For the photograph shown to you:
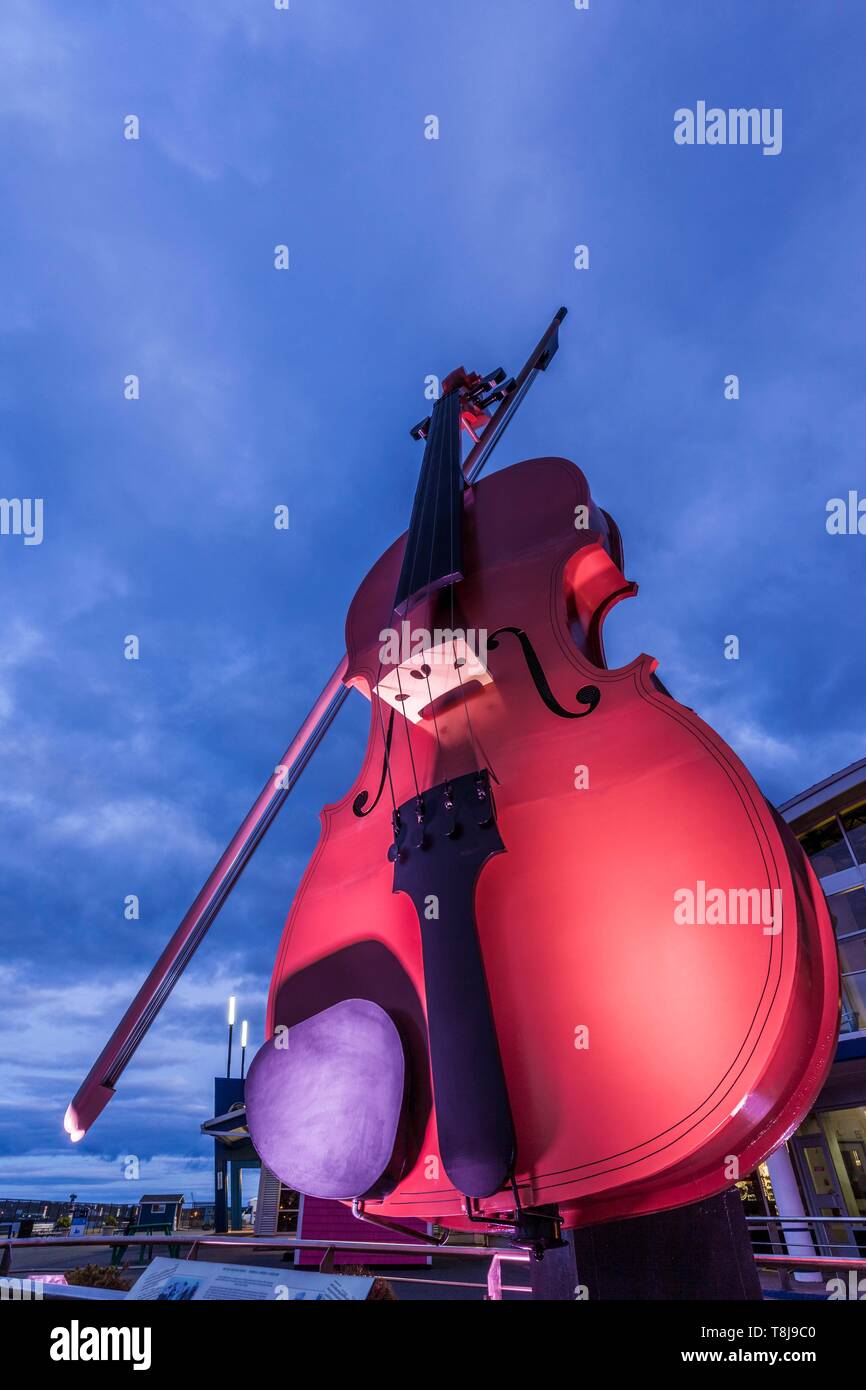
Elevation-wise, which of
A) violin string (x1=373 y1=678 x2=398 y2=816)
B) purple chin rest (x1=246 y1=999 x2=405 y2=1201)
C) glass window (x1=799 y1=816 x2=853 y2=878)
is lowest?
purple chin rest (x1=246 y1=999 x2=405 y2=1201)

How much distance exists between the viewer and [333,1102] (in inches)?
57.1

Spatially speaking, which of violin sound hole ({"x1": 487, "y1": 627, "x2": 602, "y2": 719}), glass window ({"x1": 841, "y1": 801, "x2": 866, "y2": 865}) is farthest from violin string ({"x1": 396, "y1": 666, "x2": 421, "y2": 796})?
glass window ({"x1": 841, "y1": 801, "x2": 866, "y2": 865})

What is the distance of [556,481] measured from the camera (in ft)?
7.79

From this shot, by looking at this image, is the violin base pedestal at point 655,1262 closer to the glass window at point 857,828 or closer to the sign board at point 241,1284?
the sign board at point 241,1284

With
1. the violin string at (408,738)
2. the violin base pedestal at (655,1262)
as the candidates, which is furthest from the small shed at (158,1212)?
the violin string at (408,738)

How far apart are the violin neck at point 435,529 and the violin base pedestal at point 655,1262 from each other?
1851 mm

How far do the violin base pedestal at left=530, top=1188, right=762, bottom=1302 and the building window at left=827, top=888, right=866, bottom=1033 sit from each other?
790cm

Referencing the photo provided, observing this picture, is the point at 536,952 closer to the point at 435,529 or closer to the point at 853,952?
the point at 435,529

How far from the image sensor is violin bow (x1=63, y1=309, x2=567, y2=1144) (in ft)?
5.41

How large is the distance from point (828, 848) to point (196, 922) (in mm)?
10094

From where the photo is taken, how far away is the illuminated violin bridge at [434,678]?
1.91 metres

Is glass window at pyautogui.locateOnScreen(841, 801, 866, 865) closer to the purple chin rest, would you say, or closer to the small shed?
the purple chin rest
